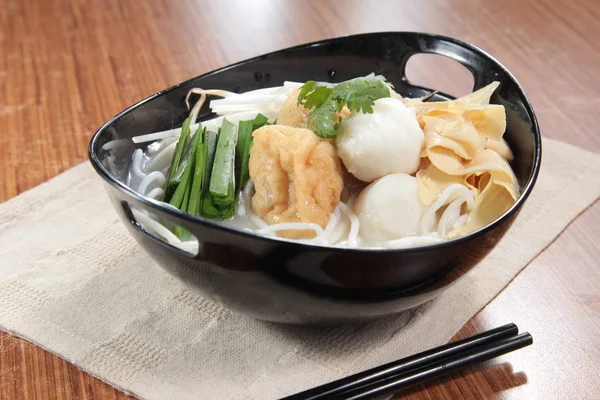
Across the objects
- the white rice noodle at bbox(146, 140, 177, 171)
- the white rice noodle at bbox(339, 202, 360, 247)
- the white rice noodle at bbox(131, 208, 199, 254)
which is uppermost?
the white rice noodle at bbox(131, 208, 199, 254)

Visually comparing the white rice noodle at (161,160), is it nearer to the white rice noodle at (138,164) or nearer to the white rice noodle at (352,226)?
the white rice noodle at (138,164)

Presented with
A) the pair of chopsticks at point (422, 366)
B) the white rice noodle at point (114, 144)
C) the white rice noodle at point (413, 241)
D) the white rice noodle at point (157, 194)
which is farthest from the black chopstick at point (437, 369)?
the white rice noodle at point (114, 144)

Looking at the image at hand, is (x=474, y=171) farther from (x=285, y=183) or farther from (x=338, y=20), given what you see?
(x=338, y=20)

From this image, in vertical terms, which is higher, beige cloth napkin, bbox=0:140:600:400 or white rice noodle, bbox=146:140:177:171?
white rice noodle, bbox=146:140:177:171

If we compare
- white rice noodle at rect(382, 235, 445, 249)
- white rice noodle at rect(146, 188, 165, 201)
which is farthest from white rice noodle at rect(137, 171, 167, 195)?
white rice noodle at rect(382, 235, 445, 249)

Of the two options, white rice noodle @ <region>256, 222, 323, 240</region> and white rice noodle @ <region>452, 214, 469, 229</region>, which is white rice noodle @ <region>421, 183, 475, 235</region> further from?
white rice noodle @ <region>256, 222, 323, 240</region>

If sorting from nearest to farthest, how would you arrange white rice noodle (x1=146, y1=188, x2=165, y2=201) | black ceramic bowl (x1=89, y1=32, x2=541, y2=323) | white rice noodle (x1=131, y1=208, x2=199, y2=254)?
1. black ceramic bowl (x1=89, y1=32, x2=541, y2=323)
2. white rice noodle (x1=131, y1=208, x2=199, y2=254)
3. white rice noodle (x1=146, y1=188, x2=165, y2=201)

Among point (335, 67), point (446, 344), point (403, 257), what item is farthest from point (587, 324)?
point (335, 67)
